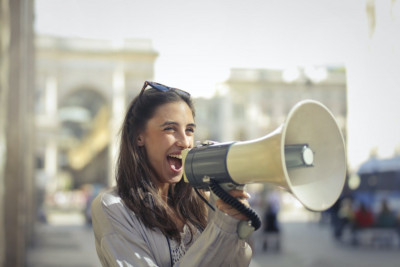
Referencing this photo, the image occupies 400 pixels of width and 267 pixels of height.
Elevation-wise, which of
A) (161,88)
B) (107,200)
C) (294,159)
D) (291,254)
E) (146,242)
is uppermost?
(161,88)

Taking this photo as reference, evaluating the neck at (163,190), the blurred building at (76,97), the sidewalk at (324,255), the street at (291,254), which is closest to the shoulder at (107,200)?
the neck at (163,190)

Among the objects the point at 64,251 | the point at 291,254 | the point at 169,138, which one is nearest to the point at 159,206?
the point at 169,138

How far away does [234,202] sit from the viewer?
4.20 ft

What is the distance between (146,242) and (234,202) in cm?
27

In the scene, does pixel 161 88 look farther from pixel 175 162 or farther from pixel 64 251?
pixel 64 251

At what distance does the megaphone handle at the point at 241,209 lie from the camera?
128 centimetres

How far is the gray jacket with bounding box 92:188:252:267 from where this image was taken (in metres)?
1.29

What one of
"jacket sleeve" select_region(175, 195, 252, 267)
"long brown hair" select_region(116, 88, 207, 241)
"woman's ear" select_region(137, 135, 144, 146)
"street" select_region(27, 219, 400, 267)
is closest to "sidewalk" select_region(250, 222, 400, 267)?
"street" select_region(27, 219, 400, 267)

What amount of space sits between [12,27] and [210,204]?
6.30 meters

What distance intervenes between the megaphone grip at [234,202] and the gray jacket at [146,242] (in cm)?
3

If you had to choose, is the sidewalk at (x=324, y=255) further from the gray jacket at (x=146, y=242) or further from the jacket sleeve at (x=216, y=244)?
the jacket sleeve at (x=216, y=244)

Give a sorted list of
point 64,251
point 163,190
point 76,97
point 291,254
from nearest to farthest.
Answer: point 163,190
point 291,254
point 64,251
point 76,97

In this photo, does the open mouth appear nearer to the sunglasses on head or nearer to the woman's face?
the woman's face

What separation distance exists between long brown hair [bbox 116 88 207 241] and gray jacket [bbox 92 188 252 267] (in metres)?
0.03
